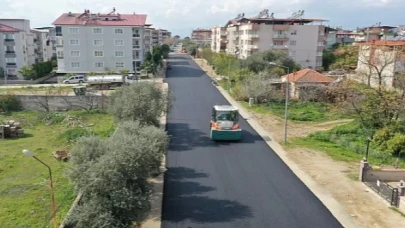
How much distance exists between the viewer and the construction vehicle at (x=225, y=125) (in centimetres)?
2847

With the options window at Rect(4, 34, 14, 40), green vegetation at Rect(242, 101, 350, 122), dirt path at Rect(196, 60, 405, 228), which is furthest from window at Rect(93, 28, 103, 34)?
dirt path at Rect(196, 60, 405, 228)

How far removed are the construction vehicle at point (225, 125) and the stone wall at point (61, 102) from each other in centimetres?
1707

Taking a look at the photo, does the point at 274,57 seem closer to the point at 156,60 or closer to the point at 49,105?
the point at 156,60

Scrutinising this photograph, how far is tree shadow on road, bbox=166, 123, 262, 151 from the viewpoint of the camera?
27.9 m

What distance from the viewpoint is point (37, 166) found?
23656 millimetres

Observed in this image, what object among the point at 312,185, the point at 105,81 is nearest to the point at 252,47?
the point at 105,81

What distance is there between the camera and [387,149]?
26.6 m

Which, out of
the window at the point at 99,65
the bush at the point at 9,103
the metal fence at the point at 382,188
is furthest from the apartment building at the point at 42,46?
the metal fence at the point at 382,188

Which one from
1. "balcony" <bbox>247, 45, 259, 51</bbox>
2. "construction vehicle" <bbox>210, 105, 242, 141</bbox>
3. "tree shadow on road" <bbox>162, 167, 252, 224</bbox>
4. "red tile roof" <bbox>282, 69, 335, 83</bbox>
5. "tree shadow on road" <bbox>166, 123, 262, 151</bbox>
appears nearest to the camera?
"tree shadow on road" <bbox>162, 167, 252, 224</bbox>

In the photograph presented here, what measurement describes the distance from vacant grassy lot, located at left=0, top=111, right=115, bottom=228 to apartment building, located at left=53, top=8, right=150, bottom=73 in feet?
90.9

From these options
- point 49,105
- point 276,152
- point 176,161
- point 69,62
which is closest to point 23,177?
point 176,161

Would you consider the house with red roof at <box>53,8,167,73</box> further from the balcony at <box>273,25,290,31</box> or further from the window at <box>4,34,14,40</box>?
the balcony at <box>273,25,290,31</box>

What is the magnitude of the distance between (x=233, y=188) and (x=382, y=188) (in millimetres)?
7286

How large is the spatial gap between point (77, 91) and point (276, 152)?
1018 inches
